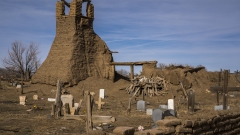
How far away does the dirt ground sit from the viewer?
11673mm

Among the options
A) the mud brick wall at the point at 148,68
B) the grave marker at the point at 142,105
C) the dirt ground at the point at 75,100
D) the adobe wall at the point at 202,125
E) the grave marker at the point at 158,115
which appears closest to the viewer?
the adobe wall at the point at 202,125

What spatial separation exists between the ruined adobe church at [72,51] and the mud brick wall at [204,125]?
22.2 meters

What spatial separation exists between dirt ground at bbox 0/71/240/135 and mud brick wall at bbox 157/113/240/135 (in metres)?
3.43

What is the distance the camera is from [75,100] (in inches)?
1011

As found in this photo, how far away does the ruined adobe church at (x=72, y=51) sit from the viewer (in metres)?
31.0

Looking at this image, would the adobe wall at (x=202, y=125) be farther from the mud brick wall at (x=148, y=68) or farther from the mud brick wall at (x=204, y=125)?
the mud brick wall at (x=148, y=68)

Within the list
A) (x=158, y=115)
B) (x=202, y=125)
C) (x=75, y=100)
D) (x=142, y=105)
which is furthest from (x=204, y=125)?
(x=75, y=100)

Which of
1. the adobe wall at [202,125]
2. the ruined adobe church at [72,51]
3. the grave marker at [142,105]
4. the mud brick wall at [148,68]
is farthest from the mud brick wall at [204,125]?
the mud brick wall at [148,68]

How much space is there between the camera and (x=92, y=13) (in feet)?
109

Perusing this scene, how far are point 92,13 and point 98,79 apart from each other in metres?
7.34

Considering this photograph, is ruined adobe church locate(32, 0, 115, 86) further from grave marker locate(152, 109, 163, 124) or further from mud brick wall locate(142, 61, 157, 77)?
grave marker locate(152, 109, 163, 124)

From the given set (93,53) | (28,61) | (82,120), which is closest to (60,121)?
(82,120)

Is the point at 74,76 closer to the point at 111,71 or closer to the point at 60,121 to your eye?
the point at 111,71

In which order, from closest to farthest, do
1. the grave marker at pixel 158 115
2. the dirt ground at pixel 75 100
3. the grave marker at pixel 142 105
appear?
1. the grave marker at pixel 158 115
2. the dirt ground at pixel 75 100
3. the grave marker at pixel 142 105
